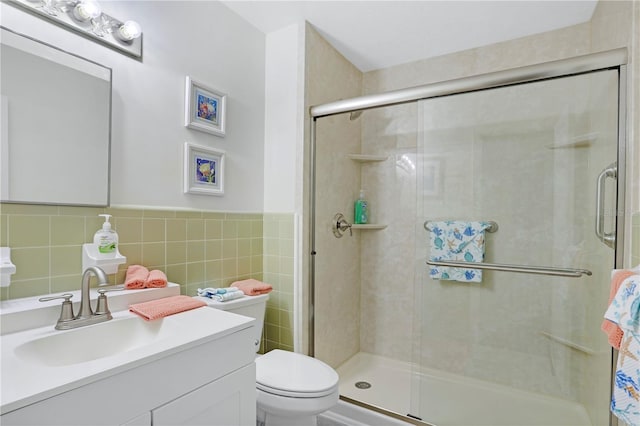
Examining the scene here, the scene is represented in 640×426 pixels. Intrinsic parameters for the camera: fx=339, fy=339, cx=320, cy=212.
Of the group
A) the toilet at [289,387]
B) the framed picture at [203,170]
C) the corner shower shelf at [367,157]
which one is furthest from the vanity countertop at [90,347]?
the corner shower shelf at [367,157]

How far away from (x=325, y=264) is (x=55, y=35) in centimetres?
173

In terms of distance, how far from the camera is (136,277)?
1.35 meters

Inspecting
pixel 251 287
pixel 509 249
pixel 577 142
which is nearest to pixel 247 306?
pixel 251 287

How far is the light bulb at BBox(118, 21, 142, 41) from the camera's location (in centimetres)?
Result: 139

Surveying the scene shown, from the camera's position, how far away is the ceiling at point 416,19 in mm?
1857

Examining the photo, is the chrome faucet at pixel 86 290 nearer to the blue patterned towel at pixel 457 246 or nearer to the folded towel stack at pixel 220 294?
the folded towel stack at pixel 220 294

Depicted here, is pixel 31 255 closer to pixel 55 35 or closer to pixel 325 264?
pixel 55 35

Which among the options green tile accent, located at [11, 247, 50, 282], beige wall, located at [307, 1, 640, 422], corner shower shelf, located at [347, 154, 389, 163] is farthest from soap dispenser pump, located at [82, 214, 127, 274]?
corner shower shelf, located at [347, 154, 389, 163]

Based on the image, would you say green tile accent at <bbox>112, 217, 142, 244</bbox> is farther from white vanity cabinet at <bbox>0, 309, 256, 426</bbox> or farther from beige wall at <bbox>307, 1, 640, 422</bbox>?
→ beige wall at <bbox>307, 1, 640, 422</bbox>

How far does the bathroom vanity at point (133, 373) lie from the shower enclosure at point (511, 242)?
3.38 ft

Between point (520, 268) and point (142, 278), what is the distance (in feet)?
6.03

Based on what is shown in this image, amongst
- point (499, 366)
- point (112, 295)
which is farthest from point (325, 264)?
point (112, 295)

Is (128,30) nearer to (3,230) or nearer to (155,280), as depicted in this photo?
(3,230)

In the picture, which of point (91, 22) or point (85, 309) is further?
point (91, 22)
